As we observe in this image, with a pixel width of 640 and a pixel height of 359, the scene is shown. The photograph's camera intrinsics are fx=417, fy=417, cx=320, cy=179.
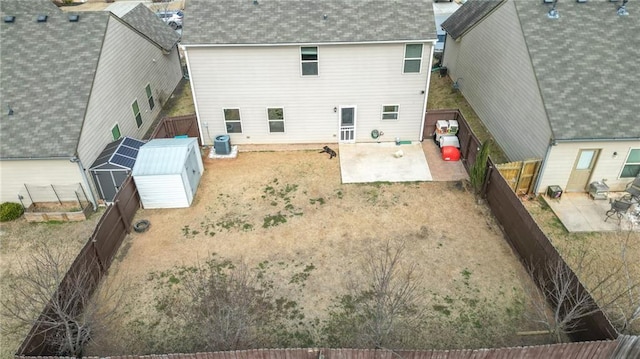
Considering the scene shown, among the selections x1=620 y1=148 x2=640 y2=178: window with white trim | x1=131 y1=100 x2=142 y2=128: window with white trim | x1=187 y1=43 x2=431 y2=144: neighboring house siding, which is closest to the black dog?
x1=187 y1=43 x2=431 y2=144: neighboring house siding

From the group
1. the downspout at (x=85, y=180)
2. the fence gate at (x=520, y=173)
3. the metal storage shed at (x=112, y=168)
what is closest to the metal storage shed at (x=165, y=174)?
the metal storage shed at (x=112, y=168)

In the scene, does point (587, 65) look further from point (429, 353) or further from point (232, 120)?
point (232, 120)

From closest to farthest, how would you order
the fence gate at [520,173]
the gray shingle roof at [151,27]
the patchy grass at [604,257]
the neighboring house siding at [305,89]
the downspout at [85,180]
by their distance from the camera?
the patchy grass at [604,257]
the downspout at [85,180]
the fence gate at [520,173]
the neighboring house siding at [305,89]
the gray shingle roof at [151,27]

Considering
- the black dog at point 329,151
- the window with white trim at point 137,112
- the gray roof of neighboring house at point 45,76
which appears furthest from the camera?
the window with white trim at point 137,112

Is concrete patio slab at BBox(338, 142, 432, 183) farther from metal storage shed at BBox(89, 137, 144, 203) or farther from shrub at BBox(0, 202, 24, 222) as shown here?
shrub at BBox(0, 202, 24, 222)

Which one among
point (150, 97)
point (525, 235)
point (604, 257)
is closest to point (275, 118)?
point (150, 97)

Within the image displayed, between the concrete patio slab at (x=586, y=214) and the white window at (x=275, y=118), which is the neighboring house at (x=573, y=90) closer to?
the concrete patio slab at (x=586, y=214)
